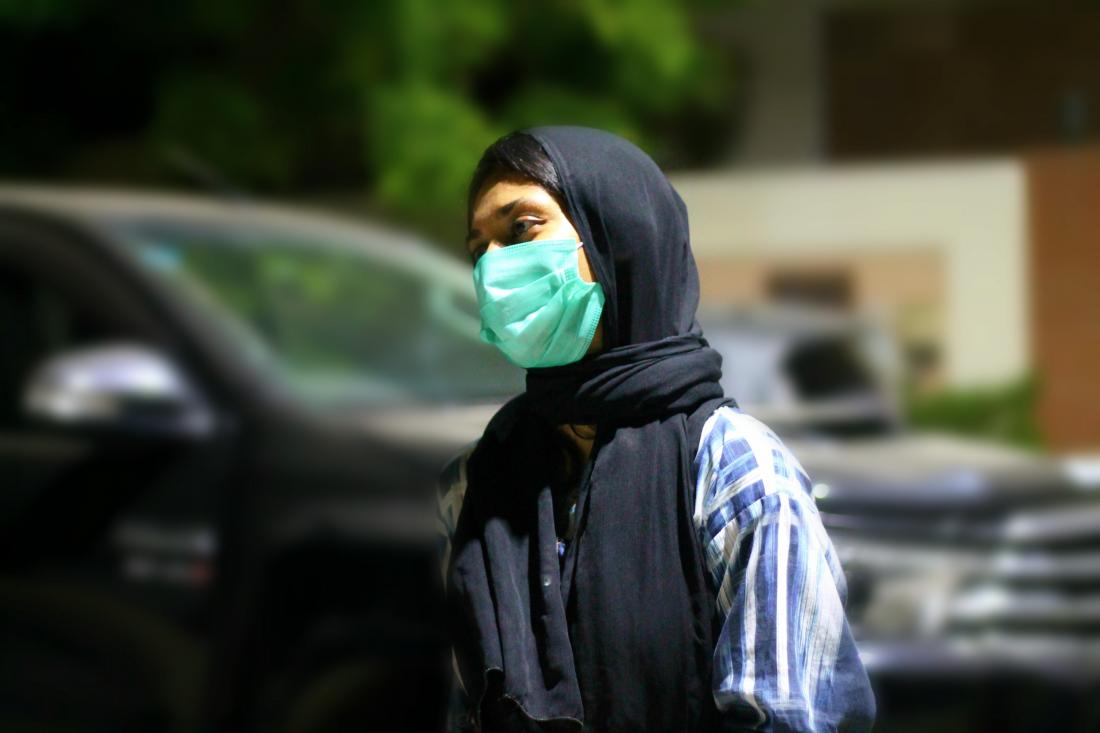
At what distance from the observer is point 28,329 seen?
407 cm

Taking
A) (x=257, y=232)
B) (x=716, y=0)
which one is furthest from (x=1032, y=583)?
(x=716, y=0)

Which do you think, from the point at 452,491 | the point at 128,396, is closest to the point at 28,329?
the point at 128,396

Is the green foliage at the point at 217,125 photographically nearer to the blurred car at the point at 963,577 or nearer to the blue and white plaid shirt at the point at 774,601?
the blurred car at the point at 963,577

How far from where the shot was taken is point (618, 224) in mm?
1557

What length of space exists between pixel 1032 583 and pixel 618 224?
3.21 meters

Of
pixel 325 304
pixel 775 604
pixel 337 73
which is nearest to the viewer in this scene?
pixel 775 604

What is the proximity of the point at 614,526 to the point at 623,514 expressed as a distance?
Answer: 14 mm

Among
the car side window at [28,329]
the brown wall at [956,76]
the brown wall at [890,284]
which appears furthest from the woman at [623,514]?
the brown wall at [956,76]

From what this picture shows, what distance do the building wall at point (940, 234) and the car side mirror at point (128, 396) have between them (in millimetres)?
7513

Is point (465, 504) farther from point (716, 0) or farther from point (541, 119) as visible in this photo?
point (716, 0)

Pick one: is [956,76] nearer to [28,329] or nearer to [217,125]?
[217,125]

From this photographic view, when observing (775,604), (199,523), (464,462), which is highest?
(464,462)

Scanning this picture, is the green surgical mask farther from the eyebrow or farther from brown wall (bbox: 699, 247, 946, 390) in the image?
brown wall (bbox: 699, 247, 946, 390)

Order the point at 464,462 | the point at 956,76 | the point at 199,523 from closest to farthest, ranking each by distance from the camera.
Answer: the point at 464,462, the point at 199,523, the point at 956,76
